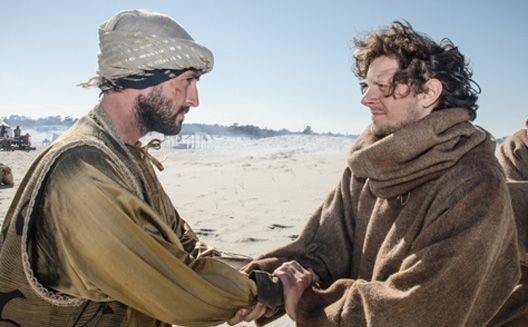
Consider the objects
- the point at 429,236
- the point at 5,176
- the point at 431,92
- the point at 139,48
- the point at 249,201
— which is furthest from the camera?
the point at 5,176

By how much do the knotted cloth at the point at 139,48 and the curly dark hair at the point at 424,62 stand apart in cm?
106

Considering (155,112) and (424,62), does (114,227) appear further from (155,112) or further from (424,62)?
(424,62)

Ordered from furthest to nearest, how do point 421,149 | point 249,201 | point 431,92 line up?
point 249,201 < point 431,92 < point 421,149

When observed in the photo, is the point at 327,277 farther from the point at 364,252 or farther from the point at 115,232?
the point at 115,232

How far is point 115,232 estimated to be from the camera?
194 cm

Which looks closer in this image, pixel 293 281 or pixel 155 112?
pixel 155 112

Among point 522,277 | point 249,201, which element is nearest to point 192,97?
point 522,277

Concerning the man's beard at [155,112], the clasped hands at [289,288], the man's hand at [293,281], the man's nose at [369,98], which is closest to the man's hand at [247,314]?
the clasped hands at [289,288]

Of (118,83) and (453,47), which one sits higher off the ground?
(453,47)

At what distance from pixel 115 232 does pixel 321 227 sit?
58.0 inches

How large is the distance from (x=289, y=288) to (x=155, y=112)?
3.97ft

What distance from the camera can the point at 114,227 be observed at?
6.38 feet

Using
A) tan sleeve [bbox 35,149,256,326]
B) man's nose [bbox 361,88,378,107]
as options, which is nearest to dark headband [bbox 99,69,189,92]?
tan sleeve [bbox 35,149,256,326]

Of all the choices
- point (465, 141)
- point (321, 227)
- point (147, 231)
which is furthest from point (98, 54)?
point (465, 141)
